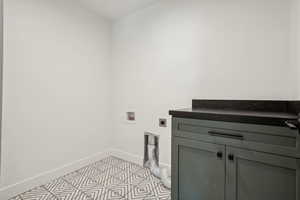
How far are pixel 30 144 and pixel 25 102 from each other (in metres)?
0.46

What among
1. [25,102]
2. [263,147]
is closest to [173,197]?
[263,147]

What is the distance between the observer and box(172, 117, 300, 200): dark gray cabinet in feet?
3.05

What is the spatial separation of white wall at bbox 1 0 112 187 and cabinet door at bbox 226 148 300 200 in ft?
6.27

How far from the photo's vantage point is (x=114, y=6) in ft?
7.38

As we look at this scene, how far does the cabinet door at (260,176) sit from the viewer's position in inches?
36.1

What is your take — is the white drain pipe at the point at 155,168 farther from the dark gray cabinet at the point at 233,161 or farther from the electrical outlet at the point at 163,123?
the dark gray cabinet at the point at 233,161

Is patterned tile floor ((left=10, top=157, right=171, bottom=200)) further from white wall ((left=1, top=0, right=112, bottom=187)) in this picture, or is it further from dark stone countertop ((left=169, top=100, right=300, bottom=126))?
dark stone countertop ((left=169, top=100, right=300, bottom=126))

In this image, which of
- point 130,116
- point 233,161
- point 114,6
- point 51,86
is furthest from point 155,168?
point 114,6

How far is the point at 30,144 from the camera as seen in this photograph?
1735 mm

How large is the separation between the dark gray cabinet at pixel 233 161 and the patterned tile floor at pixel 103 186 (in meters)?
0.51

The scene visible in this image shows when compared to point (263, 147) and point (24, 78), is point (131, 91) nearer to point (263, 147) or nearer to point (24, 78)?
point (24, 78)

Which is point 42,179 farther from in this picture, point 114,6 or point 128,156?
point 114,6

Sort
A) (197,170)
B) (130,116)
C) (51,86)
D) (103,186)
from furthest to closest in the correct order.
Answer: (130,116), (51,86), (103,186), (197,170)

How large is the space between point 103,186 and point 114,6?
2343 millimetres
